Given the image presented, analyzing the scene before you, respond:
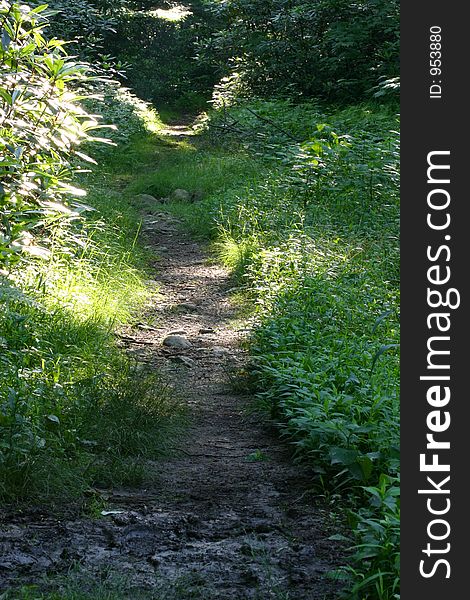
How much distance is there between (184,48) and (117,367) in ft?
72.7

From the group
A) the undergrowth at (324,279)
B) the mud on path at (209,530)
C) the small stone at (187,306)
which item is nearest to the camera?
the mud on path at (209,530)

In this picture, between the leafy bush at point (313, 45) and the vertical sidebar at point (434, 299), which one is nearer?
the vertical sidebar at point (434, 299)

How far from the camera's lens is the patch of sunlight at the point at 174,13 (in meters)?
26.4

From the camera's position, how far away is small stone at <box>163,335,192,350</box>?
6.14m

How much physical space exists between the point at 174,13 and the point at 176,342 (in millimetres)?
23372

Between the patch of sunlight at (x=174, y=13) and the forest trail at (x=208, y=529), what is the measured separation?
2346cm

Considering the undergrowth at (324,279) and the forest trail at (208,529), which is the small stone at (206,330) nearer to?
the undergrowth at (324,279)

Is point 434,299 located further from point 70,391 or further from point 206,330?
point 206,330

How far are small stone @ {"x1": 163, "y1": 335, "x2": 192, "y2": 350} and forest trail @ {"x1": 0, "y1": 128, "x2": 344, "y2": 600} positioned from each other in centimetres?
86

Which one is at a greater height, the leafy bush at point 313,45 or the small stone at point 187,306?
the leafy bush at point 313,45

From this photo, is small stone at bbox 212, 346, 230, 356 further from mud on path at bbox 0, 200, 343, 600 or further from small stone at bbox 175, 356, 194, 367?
mud on path at bbox 0, 200, 343, 600

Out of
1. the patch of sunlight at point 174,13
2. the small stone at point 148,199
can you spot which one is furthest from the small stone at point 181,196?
the patch of sunlight at point 174,13

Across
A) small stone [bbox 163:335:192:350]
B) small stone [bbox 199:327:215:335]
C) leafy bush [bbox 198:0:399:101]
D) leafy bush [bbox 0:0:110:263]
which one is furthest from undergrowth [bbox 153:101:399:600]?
leafy bush [bbox 0:0:110:263]

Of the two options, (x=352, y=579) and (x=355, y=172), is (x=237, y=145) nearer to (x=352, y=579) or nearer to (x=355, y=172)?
(x=355, y=172)
